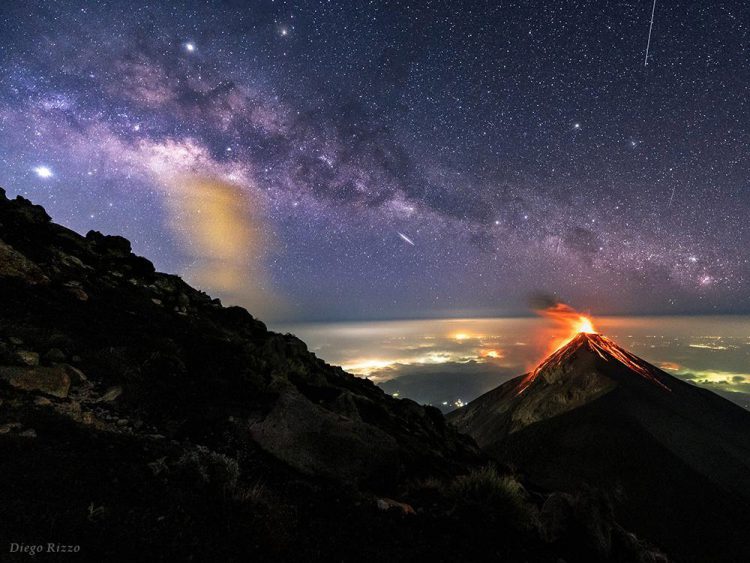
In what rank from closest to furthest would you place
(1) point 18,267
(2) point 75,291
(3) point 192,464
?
(3) point 192,464
(1) point 18,267
(2) point 75,291

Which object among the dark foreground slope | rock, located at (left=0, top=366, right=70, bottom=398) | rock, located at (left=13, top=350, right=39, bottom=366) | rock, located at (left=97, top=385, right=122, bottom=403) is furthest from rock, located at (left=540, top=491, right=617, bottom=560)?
rock, located at (left=13, top=350, right=39, bottom=366)

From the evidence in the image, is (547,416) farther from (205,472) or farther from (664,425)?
(205,472)

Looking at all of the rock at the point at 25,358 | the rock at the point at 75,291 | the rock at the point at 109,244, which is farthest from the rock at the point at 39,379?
the rock at the point at 109,244

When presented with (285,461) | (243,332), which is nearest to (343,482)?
(285,461)

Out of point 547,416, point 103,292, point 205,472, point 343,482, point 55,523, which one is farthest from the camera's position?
point 547,416

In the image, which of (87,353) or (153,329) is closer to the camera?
(87,353)
